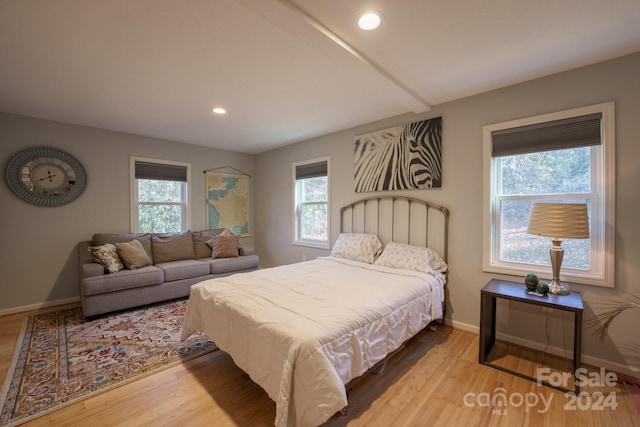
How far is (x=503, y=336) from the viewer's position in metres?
2.57

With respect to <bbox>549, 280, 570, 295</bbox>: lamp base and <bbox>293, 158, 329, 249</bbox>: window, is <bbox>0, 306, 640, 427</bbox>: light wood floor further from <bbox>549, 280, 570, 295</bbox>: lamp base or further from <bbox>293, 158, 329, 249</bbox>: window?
<bbox>293, 158, 329, 249</bbox>: window

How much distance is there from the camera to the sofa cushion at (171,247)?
3.94 meters

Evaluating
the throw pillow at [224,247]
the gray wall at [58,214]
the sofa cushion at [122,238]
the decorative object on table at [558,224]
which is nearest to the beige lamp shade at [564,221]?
the decorative object on table at [558,224]

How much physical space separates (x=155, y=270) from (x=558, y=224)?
164 inches

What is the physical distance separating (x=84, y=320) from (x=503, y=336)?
443 centimetres

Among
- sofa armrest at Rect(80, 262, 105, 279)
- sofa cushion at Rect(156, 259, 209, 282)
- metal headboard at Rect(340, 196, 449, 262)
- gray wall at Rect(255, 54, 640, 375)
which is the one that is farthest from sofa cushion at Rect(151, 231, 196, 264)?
metal headboard at Rect(340, 196, 449, 262)

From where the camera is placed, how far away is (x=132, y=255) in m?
3.45

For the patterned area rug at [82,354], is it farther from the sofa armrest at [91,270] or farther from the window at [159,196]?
the window at [159,196]

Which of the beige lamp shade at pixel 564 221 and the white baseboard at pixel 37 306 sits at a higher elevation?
the beige lamp shade at pixel 564 221

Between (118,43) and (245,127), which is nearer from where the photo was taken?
(118,43)

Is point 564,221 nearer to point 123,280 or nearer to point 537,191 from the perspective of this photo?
point 537,191

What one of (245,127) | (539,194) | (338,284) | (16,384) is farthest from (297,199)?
(16,384)

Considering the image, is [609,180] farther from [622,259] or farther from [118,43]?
[118,43]

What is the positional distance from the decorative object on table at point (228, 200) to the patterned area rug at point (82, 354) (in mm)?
2043
